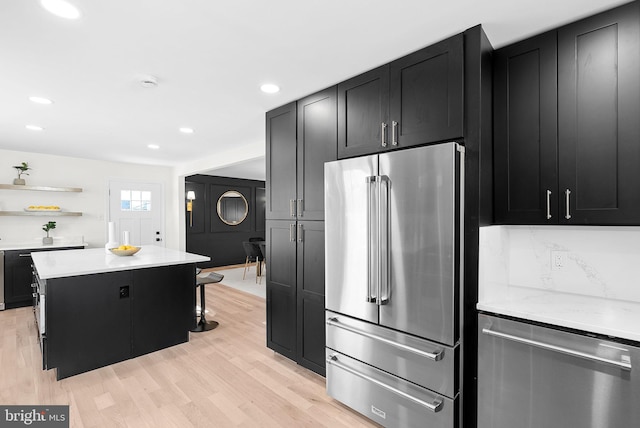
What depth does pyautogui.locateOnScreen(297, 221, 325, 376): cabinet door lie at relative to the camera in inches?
102

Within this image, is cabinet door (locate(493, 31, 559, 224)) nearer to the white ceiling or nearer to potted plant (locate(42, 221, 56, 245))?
the white ceiling

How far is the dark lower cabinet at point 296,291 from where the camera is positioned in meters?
2.61

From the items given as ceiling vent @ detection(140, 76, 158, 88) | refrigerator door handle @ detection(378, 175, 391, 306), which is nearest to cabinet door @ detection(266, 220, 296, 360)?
refrigerator door handle @ detection(378, 175, 391, 306)

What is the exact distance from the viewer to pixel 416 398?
6.14 ft

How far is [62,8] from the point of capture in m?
1.60

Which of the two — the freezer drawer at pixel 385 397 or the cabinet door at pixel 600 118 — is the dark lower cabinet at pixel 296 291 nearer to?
the freezer drawer at pixel 385 397

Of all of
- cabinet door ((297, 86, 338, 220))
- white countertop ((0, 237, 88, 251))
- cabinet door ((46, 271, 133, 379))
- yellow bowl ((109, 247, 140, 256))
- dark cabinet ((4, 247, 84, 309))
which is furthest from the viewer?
white countertop ((0, 237, 88, 251))

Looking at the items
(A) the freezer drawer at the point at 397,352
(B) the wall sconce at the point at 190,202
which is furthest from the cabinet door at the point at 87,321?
(B) the wall sconce at the point at 190,202

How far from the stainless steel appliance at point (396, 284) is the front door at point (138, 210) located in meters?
5.48

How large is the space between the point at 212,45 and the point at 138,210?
5.48 metres

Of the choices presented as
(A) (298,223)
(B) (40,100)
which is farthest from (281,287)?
(B) (40,100)

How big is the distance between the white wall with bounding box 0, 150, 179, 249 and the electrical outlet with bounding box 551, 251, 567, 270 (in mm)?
6789

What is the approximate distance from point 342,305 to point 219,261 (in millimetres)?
6632

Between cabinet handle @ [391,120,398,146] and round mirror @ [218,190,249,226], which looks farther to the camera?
round mirror @ [218,190,249,226]
